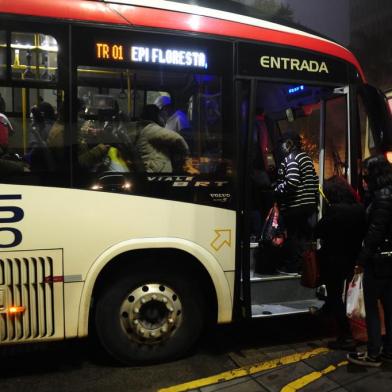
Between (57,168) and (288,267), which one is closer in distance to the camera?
(57,168)

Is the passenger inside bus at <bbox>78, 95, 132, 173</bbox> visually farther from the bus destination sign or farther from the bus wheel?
the bus wheel

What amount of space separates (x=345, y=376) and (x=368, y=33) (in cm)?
3225

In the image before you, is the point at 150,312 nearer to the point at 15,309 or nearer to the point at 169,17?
the point at 15,309

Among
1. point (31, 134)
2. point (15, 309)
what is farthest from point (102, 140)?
point (15, 309)

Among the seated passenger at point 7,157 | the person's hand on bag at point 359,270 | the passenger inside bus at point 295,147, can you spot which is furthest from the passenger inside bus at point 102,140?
the person's hand on bag at point 359,270

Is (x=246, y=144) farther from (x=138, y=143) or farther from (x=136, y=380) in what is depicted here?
(x=136, y=380)

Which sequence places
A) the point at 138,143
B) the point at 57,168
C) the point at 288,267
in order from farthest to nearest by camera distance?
the point at 288,267 < the point at 138,143 < the point at 57,168

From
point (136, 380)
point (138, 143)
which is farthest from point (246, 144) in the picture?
point (136, 380)

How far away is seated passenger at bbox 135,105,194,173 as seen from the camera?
12.9 feet

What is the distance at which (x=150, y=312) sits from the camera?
13.0ft

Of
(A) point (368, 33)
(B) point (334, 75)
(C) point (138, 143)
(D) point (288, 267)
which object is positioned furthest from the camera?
(A) point (368, 33)

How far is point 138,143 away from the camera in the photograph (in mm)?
3926

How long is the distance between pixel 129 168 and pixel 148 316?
1.26 meters

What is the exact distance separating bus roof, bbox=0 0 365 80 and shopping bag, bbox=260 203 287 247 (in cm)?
181
